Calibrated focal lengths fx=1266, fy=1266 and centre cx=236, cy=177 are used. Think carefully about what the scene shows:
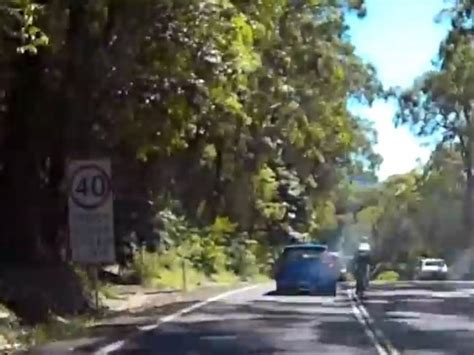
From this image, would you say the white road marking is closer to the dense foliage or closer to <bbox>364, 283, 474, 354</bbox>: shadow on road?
<bbox>364, 283, 474, 354</bbox>: shadow on road

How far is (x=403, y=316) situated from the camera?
2888cm

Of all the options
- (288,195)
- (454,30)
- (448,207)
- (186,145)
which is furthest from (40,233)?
(448,207)

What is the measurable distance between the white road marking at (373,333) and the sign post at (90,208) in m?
4.60

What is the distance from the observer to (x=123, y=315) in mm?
27547

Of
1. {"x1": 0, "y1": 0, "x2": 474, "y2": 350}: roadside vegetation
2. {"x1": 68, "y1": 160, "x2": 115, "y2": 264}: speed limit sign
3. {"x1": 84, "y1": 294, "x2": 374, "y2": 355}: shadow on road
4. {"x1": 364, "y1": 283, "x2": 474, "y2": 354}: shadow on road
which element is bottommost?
{"x1": 364, "y1": 283, "x2": 474, "y2": 354}: shadow on road

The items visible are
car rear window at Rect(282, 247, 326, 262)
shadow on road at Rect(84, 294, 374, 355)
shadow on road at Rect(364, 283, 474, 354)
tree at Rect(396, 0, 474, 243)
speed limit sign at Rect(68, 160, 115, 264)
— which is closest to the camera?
shadow on road at Rect(84, 294, 374, 355)

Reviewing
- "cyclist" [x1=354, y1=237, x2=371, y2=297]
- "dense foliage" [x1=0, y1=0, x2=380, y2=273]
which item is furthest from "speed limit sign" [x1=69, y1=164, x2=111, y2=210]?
"cyclist" [x1=354, y1=237, x2=371, y2=297]

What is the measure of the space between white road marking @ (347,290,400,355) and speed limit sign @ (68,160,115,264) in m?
4.60

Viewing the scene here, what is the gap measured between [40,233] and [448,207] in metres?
73.2

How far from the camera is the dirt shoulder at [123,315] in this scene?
1984 centimetres

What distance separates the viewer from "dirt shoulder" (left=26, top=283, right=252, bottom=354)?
65.1 feet

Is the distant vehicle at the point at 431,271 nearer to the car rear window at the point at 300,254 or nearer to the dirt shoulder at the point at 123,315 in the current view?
the car rear window at the point at 300,254

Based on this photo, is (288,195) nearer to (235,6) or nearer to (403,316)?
(403,316)

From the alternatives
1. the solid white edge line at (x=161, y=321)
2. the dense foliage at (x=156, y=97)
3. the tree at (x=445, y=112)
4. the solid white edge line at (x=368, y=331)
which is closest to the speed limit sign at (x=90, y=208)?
the solid white edge line at (x=161, y=321)
